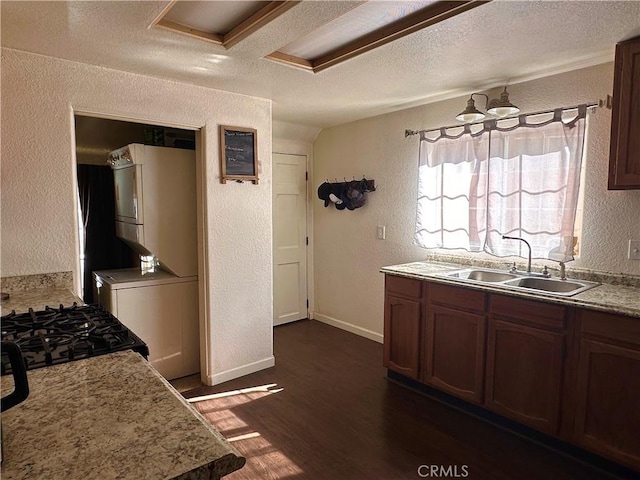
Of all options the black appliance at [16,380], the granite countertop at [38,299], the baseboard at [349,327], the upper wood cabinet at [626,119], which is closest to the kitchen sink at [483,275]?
the upper wood cabinet at [626,119]

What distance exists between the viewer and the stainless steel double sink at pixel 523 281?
2.42 meters

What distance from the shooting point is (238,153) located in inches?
121

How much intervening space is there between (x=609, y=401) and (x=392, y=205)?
7.42 ft

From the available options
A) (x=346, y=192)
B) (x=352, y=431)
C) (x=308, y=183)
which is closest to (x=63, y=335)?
(x=352, y=431)

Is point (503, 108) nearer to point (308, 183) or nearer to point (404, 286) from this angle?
point (404, 286)

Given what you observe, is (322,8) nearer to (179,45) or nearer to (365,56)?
(365,56)

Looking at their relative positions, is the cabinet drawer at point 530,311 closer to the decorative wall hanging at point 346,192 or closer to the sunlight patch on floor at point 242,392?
the sunlight patch on floor at point 242,392

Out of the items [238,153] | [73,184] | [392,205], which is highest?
[238,153]

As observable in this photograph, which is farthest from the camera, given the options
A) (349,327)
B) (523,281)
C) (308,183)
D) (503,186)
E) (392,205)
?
(308,183)

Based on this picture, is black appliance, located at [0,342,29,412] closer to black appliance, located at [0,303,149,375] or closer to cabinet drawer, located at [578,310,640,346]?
black appliance, located at [0,303,149,375]

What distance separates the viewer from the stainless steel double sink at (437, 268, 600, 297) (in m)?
2.42

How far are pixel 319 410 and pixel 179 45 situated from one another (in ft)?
7.83

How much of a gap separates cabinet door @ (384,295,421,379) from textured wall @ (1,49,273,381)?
1012 mm

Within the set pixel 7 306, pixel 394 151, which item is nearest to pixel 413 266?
pixel 394 151
